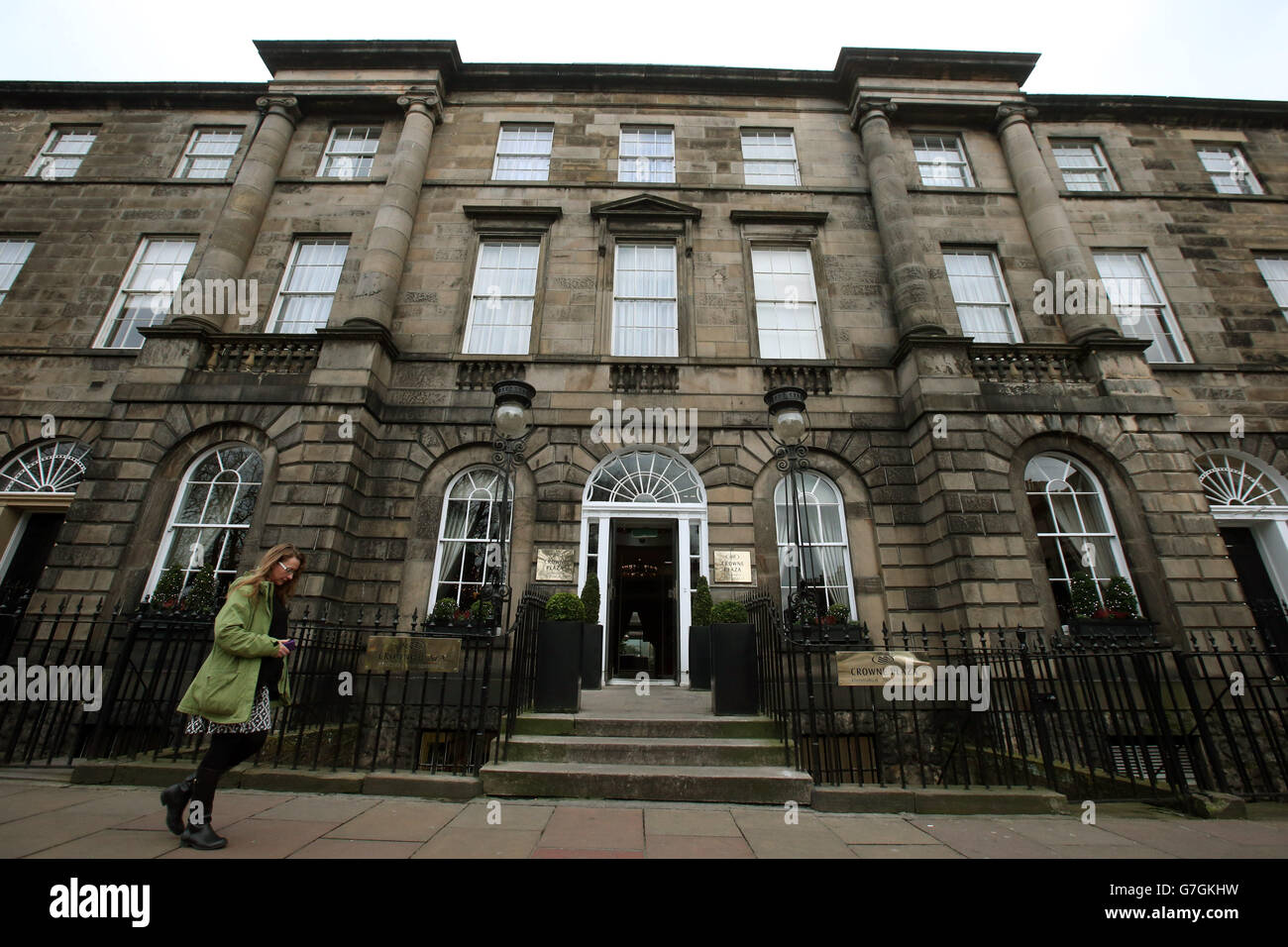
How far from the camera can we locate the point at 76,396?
10.6 m

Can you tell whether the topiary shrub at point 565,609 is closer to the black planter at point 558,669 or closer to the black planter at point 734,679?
the black planter at point 558,669

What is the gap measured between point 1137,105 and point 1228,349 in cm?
720

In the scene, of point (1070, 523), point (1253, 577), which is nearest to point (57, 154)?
point (1070, 523)

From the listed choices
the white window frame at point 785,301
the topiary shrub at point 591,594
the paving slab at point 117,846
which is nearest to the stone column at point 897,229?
the white window frame at point 785,301

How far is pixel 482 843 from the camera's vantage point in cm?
353

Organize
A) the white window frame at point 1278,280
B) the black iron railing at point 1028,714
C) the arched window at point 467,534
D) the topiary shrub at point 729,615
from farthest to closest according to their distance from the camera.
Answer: the white window frame at point 1278,280 → the arched window at point 467,534 → the topiary shrub at point 729,615 → the black iron railing at point 1028,714

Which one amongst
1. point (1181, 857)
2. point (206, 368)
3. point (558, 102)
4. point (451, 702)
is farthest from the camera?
point (558, 102)

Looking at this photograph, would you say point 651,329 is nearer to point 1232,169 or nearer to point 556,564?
point 556,564

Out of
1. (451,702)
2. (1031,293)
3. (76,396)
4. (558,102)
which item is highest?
(558,102)

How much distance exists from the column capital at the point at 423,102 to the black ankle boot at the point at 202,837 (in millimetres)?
14301

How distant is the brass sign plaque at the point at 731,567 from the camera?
9.08m

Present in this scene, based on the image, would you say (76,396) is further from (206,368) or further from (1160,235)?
(1160,235)
